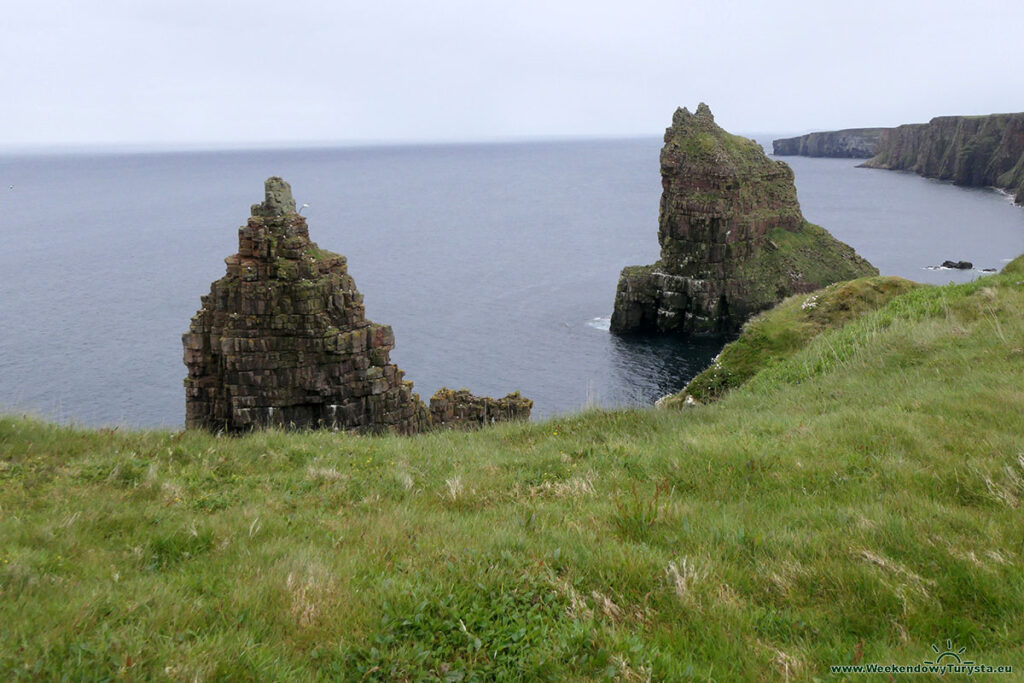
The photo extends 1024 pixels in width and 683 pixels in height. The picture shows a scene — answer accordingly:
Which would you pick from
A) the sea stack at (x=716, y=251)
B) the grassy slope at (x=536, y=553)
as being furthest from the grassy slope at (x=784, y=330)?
the sea stack at (x=716, y=251)

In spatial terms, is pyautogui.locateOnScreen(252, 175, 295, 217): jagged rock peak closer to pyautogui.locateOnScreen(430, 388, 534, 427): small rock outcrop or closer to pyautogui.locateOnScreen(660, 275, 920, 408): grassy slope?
pyautogui.locateOnScreen(430, 388, 534, 427): small rock outcrop

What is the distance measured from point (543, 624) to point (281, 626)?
83.0 inches

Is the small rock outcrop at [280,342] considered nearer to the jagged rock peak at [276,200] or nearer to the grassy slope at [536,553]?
the jagged rock peak at [276,200]

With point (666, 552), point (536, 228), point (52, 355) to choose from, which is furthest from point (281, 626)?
point (536, 228)

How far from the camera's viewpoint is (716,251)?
93125 millimetres

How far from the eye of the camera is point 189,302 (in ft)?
300

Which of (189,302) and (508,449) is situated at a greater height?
(508,449)

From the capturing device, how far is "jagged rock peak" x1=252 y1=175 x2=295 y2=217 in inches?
1293

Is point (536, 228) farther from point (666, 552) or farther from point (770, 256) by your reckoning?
point (666, 552)

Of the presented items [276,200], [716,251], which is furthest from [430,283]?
[276,200]

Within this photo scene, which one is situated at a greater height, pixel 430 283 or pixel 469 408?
pixel 469 408

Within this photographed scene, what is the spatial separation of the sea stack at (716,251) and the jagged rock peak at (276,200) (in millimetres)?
59424

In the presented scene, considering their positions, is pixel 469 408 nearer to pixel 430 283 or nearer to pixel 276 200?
pixel 276 200

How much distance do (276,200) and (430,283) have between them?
7241 centimetres
